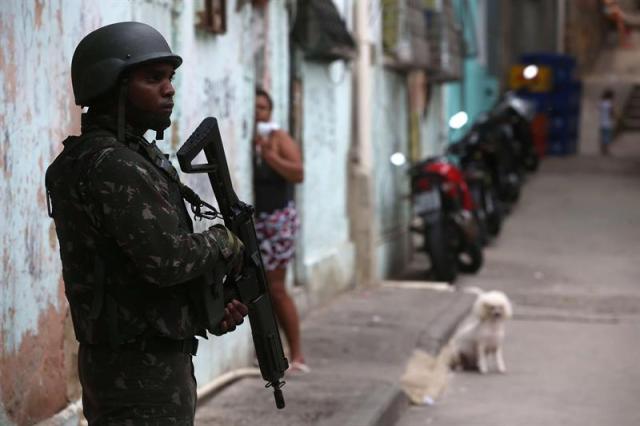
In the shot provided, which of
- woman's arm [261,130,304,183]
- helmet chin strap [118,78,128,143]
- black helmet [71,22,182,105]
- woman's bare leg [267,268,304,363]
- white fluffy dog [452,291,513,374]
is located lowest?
white fluffy dog [452,291,513,374]

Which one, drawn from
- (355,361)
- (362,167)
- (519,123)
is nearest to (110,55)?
(355,361)

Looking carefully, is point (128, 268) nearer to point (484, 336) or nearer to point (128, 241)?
point (128, 241)

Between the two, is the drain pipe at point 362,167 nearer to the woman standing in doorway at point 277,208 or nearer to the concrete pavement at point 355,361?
the concrete pavement at point 355,361

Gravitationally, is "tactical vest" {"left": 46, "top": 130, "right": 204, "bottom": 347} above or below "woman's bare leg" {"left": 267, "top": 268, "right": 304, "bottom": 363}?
above

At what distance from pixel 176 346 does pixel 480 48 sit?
19.2m

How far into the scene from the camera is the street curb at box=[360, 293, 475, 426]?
647 centimetres

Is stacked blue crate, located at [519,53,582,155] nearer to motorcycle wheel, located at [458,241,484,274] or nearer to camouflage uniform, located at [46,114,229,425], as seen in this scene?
motorcycle wheel, located at [458,241,484,274]

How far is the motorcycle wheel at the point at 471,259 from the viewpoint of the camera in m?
13.0

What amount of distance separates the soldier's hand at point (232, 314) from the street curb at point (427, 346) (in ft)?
8.72

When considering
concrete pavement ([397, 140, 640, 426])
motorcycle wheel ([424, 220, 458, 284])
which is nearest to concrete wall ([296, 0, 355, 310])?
motorcycle wheel ([424, 220, 458, 284])

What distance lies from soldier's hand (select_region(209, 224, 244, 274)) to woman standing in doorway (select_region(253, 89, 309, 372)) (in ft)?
12.6

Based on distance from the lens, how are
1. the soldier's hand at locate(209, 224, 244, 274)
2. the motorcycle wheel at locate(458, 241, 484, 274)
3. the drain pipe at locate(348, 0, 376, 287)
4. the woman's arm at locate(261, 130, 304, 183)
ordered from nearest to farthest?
the soldier's hand at locate(209, 224, 244, 274), the woman's arm at locate(261, 130, 304, 183), the drain pipe at locate(348, 0, 376, 287), the motorcycle wheel at locate(458, 241, 484, 274)

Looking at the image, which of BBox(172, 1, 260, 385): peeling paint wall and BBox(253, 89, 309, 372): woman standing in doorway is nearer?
BBox(172, 1, 260, 385): peeling paint wall

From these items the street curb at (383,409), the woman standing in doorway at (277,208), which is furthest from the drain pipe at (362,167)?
the street curb at (383,409)
